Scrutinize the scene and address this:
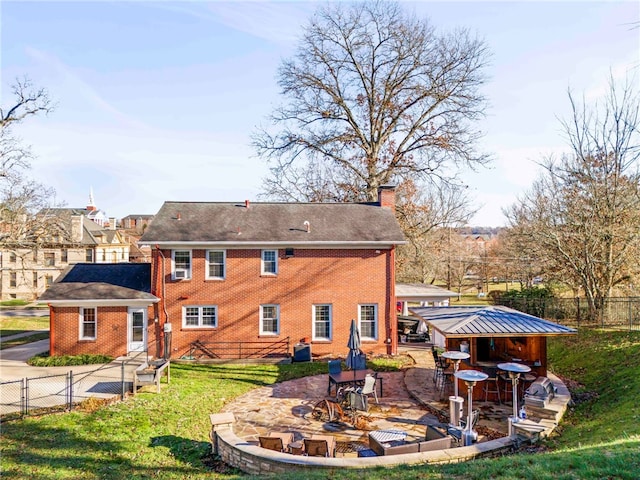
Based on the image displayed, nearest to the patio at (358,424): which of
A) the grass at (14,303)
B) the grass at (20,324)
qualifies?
the grass at (20,324)

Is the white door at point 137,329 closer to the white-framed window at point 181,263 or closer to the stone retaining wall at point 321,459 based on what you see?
the white-framed window at point 181,263

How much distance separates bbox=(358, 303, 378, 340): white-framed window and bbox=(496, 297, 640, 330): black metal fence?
416 inches

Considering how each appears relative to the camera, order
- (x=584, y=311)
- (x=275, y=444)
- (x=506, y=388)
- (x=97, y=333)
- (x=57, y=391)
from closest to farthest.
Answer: (x=275, y=444) → (x=506, y=388) → (x=57, y=391) → (x=97, y=333) → (x=584, y=311)

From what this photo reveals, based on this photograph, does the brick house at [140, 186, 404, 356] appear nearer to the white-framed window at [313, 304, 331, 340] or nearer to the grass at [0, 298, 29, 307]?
the white-framed window at [313, 304, 331, 340]

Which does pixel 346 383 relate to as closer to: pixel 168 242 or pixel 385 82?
pixel 168 242

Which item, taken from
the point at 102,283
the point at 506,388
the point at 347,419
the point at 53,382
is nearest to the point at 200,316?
the point at 102,283

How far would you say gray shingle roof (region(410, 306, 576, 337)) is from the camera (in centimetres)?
1262

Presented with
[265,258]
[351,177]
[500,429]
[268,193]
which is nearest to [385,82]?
[351,177]

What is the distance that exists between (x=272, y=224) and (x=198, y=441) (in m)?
12.3

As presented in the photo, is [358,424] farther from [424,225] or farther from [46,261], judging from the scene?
[46,261]

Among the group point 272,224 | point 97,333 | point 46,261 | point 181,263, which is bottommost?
point 97,333

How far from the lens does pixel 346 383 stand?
46.5 ft

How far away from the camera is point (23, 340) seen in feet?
82.7

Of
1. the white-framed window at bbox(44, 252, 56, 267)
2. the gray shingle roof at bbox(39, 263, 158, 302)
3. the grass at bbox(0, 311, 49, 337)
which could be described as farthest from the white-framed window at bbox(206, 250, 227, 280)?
the white-framed window at bbox(44, 252, 56, 267)
